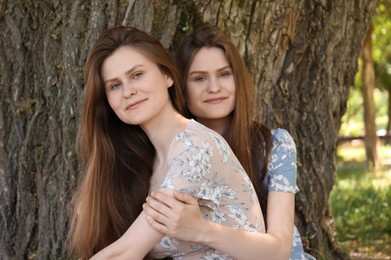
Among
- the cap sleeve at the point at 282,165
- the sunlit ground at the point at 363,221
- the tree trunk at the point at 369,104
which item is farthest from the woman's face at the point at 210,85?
the tree trunk at the point at 369,104

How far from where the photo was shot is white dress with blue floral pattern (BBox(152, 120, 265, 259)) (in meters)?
2.67

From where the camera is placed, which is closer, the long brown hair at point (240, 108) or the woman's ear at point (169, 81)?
the woman's ear at point (169, 81)

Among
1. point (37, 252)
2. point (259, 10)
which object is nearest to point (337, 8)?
point (259, 10)

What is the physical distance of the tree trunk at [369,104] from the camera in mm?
16688

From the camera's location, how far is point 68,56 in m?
3.53

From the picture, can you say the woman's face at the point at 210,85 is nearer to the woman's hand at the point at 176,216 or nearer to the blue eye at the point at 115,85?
the blue eye at the point at 115,85

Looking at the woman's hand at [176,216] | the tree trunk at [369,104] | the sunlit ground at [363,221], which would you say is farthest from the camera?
the tree trunk at [369,104]

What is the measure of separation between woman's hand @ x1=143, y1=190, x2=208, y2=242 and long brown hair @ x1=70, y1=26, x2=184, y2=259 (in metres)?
0.42

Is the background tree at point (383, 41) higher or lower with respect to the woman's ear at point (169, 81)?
higher

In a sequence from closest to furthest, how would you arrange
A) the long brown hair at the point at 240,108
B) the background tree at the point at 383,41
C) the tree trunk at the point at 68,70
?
the long brown hair at the point at 240,108, the tree trunk at the point at 68,70, the background tree at the point at 383,41

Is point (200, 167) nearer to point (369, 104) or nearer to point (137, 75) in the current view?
point (137, 75)

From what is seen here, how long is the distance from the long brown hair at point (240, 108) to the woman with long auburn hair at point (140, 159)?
0.26 m

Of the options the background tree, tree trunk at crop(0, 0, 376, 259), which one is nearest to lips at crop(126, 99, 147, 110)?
tree trunk at crop(0, 0, 376, 259)

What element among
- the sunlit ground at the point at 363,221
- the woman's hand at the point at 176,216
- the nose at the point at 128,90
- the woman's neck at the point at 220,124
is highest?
the nose at the point at 128,90
